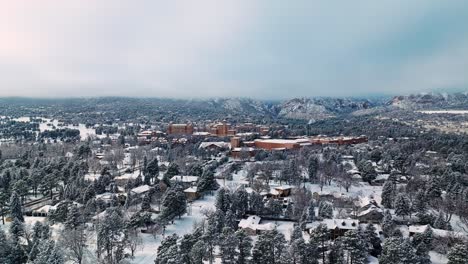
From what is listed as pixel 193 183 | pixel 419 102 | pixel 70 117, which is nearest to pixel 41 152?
pixel 193 183

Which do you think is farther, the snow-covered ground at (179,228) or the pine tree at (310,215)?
the pine tree at (310,215)

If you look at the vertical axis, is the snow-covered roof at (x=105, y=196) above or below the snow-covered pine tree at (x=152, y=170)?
below

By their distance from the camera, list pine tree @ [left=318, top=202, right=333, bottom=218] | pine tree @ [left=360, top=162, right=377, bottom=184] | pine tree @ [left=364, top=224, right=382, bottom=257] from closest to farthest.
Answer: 1. pine tree @ [left=364, top=224, right=382, bottom=257]
2. pine tree @ [left=318, top=202, right=333, bottom=218]
3. pine tree @ [left=360, top=162, right=377, bottom=184]

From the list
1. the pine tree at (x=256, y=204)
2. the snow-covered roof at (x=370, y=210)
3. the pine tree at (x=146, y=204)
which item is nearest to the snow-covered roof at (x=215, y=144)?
the pine tree at (x=146, y=204)

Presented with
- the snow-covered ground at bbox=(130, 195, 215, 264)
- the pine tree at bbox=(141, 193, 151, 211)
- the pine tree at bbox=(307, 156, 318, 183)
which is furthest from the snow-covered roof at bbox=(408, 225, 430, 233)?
the pine tree at bbox=(141, 193, 151, 211)

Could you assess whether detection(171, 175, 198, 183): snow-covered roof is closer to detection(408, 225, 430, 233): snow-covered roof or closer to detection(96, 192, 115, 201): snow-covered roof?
detection(96, 192, 115, 201): snow-covered roof

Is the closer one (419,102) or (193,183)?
(193,183)

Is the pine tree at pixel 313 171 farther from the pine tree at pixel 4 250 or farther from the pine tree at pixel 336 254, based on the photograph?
the pine tree at pixel 4 250

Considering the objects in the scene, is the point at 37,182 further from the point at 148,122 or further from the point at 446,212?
the point at 148,122
